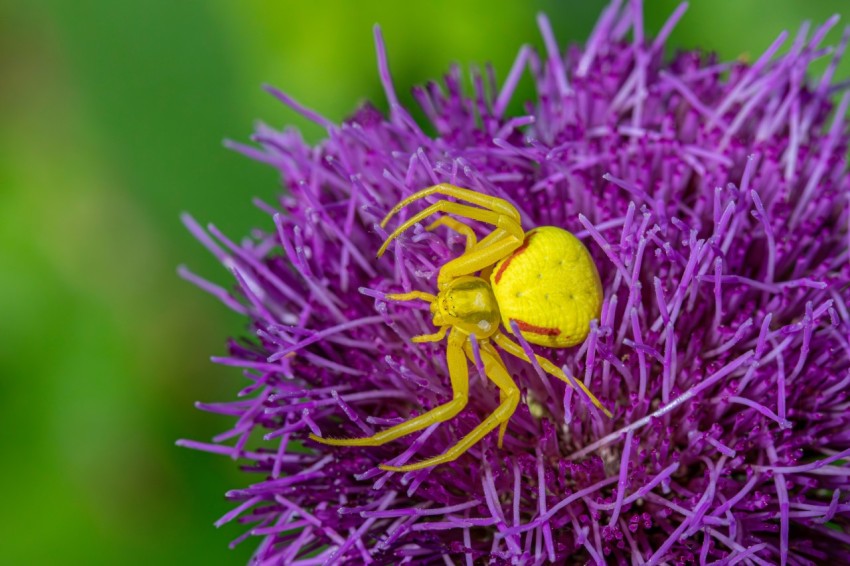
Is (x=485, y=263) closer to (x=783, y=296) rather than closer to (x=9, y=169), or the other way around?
(x=783, y=296)

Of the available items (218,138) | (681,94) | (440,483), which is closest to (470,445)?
(440,483)

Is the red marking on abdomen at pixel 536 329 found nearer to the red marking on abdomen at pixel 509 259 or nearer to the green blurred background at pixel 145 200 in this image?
the red marking on abdomen at pixel 509 259

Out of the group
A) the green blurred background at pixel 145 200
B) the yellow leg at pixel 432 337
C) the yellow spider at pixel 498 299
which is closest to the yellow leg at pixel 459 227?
the yellow spider at pixel 498 299

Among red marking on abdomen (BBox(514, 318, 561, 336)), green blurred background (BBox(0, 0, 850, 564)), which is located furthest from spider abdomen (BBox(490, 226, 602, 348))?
green blurred background (BBox(0, 0, 850, 564))

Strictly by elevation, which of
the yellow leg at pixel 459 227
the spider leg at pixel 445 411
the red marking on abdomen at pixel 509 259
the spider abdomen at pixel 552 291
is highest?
the yellow leg at pixel 459 227

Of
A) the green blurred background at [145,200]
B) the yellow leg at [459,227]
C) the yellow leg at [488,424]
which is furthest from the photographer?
the green blurred background at [145,200]

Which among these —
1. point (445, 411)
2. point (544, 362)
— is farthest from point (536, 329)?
point (445, 411)

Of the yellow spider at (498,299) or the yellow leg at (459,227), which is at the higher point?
the yellow leg at (459,227)
